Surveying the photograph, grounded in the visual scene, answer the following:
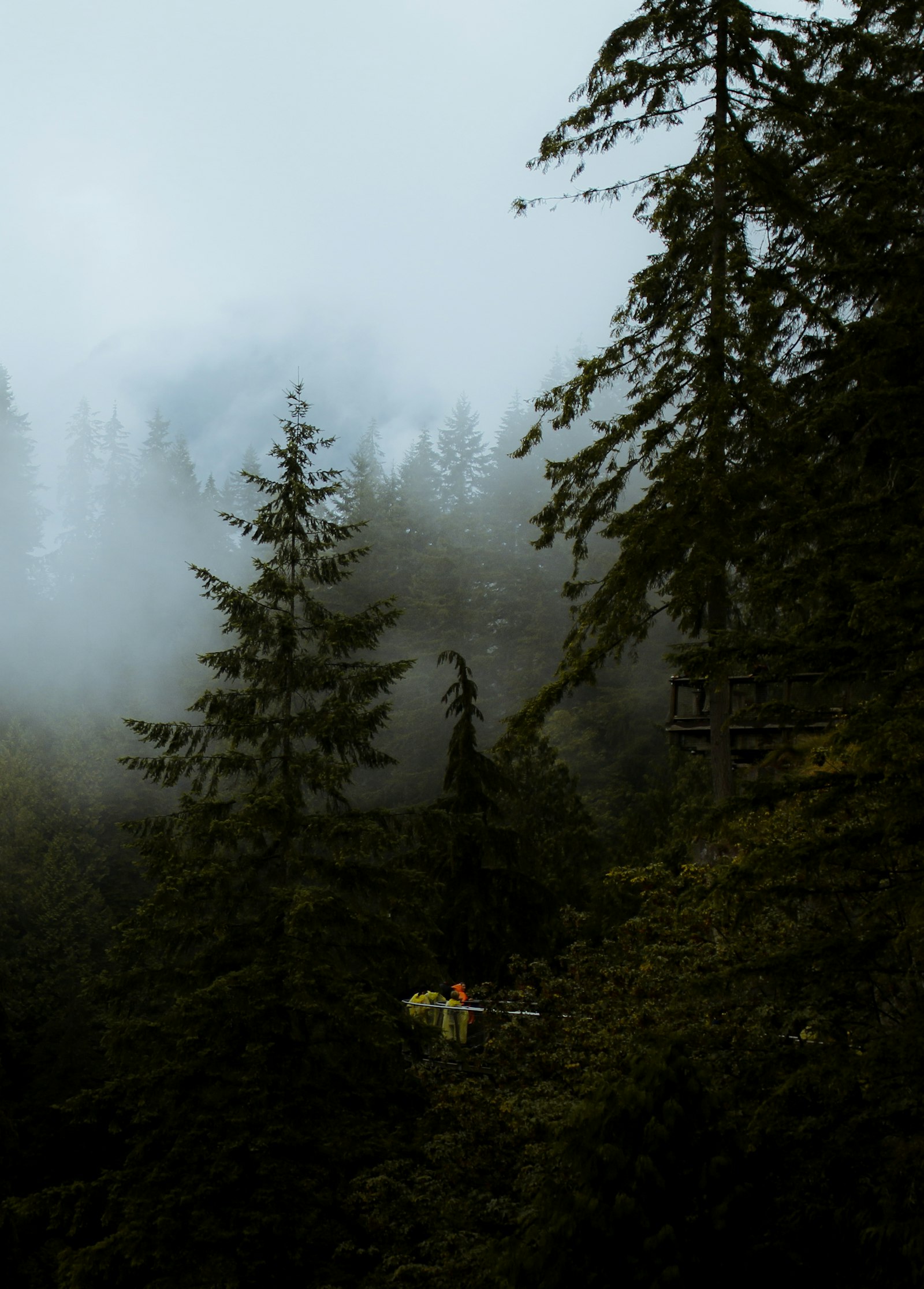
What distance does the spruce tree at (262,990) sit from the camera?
1120cm

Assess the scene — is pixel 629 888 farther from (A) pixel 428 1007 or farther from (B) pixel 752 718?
(B) pixel 752 718

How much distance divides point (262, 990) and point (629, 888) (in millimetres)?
7113

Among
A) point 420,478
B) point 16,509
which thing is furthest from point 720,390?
point 16,509

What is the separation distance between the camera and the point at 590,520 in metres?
14.4

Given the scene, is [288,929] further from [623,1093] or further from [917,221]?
[917,221]

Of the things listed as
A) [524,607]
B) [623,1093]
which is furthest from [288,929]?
→ [524,607]

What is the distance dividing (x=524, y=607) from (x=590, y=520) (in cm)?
2643

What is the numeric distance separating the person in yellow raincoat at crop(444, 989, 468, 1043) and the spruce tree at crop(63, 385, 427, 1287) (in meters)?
1.31

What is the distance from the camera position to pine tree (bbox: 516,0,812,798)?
1252 cm

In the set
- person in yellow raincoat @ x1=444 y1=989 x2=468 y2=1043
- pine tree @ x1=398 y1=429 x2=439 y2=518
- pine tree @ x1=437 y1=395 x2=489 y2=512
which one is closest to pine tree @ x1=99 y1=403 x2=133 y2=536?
pine tree @ x1=398 y1=429 x2=439 y2=518

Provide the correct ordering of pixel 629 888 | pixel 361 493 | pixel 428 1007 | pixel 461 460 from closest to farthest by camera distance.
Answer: pixel 428 1007, pixel 629 888, pixel 361 493, pixel 461 460

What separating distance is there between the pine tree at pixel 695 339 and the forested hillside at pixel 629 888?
0.07 metres

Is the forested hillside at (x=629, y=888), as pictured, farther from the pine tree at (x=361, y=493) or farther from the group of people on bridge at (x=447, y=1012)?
the pine tree at (x=361, y=493)

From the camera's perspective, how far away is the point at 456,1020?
14469 mm
